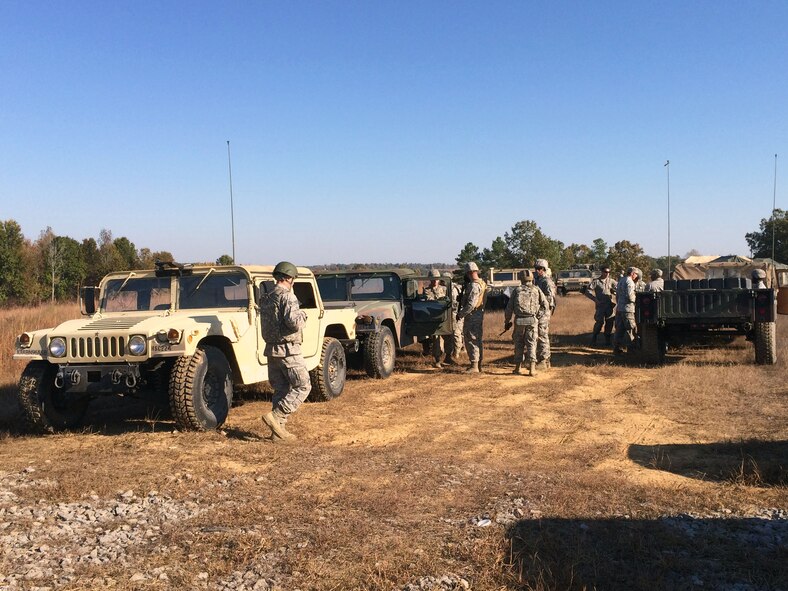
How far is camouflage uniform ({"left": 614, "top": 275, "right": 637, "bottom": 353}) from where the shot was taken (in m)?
12.1

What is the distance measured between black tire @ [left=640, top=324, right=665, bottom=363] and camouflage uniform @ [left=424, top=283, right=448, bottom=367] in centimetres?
325

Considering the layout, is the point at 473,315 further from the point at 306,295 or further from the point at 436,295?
the point at 306,295

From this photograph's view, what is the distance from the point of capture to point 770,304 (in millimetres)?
9922

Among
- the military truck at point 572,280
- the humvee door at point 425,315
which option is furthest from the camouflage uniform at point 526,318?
the military truck at point 572,280

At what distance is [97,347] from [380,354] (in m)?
4.60

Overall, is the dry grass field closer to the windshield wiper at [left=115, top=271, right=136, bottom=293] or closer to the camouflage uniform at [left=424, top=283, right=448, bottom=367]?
the windshield wiper at [left=115, top=271, right=136, bottom=293]

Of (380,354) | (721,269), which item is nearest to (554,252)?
(721,269)

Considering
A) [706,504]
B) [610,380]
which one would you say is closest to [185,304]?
[706,504]

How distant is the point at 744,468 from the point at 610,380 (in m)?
4.55

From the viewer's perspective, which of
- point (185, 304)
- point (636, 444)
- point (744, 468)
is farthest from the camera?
point (185, 304)

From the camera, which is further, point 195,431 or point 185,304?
point 185,304

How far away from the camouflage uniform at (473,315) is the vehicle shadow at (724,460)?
4.65 metres

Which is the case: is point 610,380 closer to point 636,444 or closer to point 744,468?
point 636,444

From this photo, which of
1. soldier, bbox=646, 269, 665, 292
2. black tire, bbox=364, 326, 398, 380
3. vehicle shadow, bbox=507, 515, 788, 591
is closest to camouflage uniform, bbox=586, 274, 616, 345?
soldier, bbox=646, 269, 665, 292
